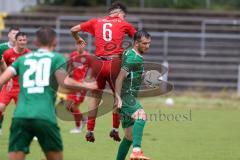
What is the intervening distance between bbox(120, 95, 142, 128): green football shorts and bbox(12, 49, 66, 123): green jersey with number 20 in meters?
2.89

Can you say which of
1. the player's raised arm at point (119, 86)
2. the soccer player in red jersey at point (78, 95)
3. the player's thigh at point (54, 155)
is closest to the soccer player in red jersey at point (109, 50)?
the player's raised arm at point (119, 86)

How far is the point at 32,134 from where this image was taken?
27.4 ft

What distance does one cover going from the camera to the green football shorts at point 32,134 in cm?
822

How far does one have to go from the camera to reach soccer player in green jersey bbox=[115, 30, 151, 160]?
1091cm

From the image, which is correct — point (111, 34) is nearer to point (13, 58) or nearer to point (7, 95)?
point (13, 58)

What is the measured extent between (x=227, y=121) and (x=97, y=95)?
7850mm

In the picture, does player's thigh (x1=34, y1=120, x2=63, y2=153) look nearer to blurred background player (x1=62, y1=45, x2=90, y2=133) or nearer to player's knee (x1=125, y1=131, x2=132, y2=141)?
player's knee (x1=125, y1=131, x2=132, y2=141)

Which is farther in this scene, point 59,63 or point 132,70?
point 132,70

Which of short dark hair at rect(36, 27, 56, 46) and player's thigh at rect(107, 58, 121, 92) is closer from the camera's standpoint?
short dark hair at rect(36, 27, 56, 46)

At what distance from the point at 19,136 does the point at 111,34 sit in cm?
418

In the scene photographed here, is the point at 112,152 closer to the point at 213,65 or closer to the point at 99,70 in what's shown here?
the point at 99,70

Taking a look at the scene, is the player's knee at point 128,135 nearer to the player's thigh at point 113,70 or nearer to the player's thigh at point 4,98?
→ the player's thigh at point 113,70

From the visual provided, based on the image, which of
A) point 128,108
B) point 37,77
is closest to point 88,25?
point 128,108

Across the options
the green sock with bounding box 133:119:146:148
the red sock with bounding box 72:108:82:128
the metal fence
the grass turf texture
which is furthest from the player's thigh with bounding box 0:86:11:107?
the metal fence
